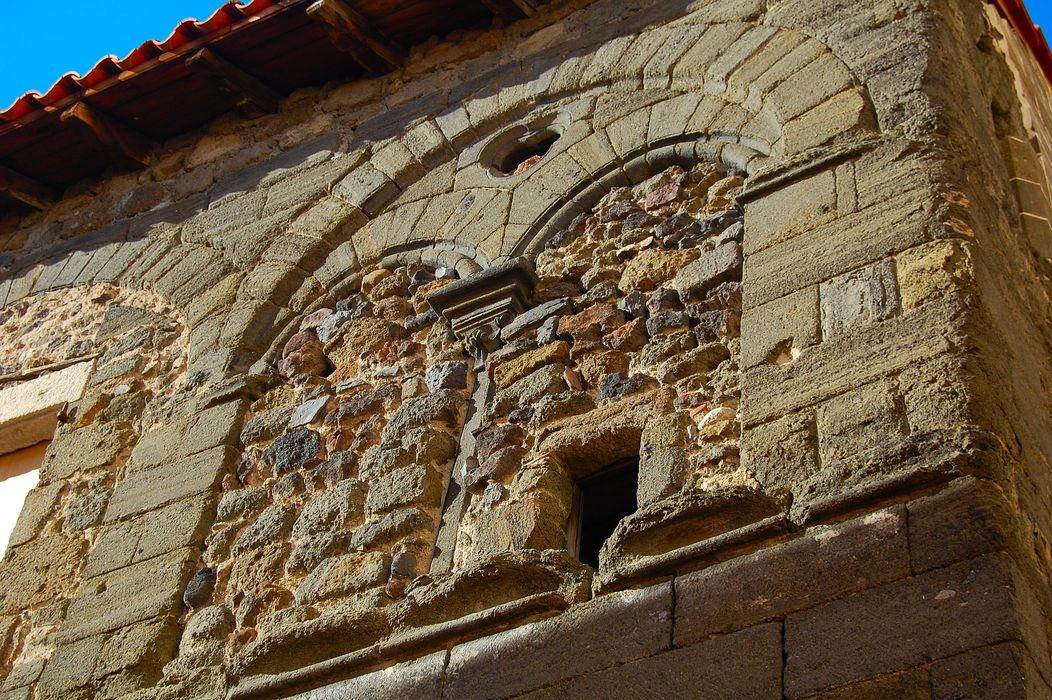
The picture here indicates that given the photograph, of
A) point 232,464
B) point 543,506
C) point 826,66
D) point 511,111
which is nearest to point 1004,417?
point 543,506

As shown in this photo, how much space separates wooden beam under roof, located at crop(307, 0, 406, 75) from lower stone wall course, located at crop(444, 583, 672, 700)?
3.95 metres

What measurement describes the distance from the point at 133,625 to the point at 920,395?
270 centimetres

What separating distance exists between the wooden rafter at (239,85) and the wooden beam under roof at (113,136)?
629 millimetres

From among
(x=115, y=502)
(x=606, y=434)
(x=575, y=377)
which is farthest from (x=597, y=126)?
(x=115, y=502)

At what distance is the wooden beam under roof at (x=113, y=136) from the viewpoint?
6830 mm

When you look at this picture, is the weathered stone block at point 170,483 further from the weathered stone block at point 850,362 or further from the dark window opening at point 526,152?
the weathered stone block at point 850,362

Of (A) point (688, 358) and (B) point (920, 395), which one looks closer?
(B) point (920, 395)

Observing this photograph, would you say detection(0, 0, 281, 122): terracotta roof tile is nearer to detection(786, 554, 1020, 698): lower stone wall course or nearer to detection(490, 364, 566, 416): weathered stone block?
detection(490, 364, 566, 416): weathered stone block

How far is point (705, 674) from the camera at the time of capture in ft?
9.23

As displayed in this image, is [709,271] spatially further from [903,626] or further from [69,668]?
[69,668]

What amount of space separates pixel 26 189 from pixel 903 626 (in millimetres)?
6069

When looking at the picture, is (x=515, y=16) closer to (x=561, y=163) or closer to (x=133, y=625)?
(x=561, y=163)

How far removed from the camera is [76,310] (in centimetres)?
643

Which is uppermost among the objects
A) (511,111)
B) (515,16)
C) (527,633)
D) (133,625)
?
(515,16)
